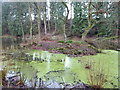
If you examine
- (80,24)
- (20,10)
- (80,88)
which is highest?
(20,10)

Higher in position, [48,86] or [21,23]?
[21,23]

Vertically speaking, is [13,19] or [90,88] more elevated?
[13,19]

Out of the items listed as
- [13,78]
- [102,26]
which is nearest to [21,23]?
[102,26]

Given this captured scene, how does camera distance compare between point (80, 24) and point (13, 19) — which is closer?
point (13, 19)

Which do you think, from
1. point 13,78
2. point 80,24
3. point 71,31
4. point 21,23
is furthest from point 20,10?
point 13,78

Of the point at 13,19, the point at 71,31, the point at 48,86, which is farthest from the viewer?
the point at 71,31

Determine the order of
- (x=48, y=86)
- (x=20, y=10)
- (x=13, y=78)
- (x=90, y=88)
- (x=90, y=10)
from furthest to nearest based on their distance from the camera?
1. (x=20, y=10)
2. (x=90, y=10)
3. (x=13, y=78)
4. (x=48, y=86)
5. (x=90, y=88)

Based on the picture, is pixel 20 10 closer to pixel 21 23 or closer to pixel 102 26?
pixel 21 23

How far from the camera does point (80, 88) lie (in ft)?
4.32

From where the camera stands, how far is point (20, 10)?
22.9ft

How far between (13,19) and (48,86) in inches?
299

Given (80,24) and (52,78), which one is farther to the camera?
(80,24)

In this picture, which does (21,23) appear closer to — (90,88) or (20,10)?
(20,10)

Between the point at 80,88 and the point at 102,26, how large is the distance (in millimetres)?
6767
